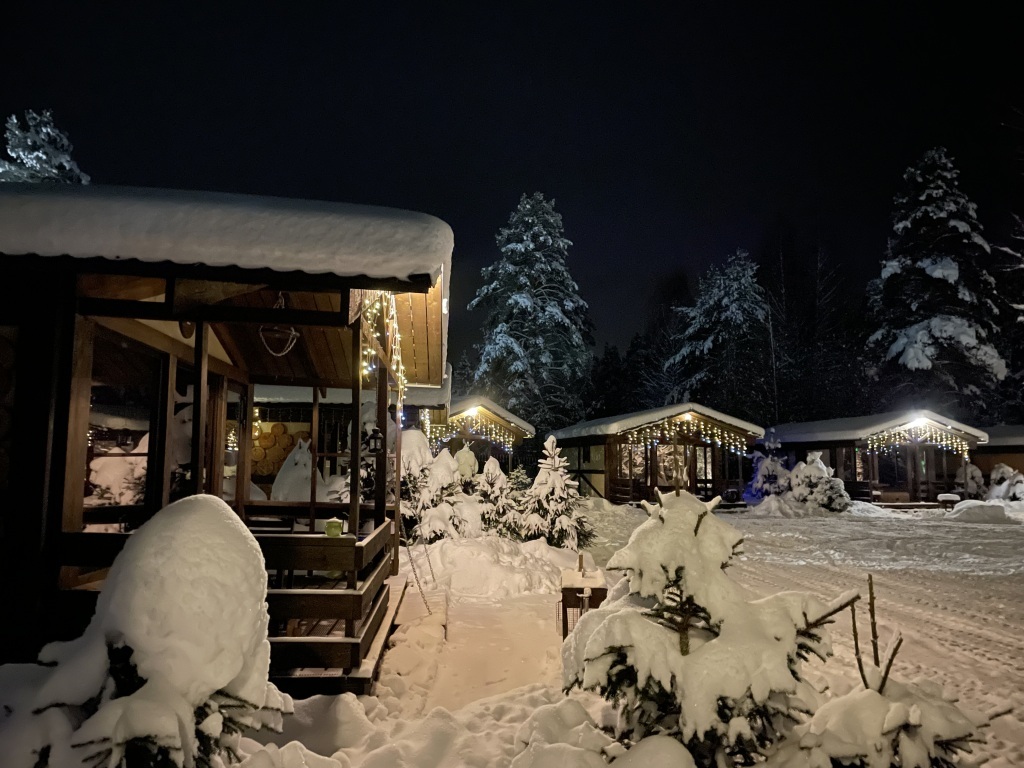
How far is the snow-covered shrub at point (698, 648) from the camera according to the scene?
275cm

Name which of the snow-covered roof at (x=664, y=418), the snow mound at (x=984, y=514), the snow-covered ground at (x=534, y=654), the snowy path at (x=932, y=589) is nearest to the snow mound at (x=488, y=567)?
the snow-covered ground at (x=534, y=654)

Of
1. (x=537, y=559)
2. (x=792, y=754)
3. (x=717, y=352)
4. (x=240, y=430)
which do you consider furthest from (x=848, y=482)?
(x=792, y=754)

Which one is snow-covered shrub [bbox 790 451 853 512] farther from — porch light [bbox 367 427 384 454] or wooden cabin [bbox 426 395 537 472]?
porch light [bbox 367 427 384 454]

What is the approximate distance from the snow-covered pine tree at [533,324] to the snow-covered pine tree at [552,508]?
69.6 feet

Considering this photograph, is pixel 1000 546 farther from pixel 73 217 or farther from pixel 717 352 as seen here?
pixel 717 352

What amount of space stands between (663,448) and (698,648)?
27.4 metres

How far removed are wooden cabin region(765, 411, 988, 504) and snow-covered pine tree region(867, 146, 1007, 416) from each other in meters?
5.11

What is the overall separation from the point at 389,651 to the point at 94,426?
408 cm

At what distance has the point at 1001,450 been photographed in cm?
2959

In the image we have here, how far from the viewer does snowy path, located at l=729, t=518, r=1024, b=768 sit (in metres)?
5.49

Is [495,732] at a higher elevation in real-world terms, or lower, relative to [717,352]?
lower

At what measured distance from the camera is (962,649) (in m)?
6.55

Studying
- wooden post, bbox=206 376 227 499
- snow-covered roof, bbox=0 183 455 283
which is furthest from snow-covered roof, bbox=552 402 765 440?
snow-covered roof, bbox=0 183 455 283

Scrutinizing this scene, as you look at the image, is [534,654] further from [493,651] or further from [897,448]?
[897,448]
